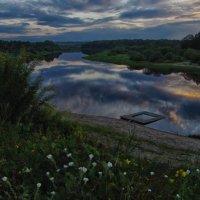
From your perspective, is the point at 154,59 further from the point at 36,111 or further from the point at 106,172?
the point at 106,172

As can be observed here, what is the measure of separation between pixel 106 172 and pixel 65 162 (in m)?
0.82

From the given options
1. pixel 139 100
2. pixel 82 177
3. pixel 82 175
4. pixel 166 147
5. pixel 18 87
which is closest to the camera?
pixel 82 175

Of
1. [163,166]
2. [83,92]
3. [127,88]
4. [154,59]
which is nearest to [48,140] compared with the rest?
[163,166]

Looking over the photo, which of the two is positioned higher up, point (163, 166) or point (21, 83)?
point (21, 83)

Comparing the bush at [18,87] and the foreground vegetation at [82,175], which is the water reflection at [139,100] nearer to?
the bush at [18,87]

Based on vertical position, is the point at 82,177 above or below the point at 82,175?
below

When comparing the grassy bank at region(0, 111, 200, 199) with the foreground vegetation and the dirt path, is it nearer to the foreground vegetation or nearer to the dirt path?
the foreground vegetation

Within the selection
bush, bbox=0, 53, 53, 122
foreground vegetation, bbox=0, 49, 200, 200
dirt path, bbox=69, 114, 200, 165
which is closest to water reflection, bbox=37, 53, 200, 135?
dirt path, bbox=69, 114, 200, 165

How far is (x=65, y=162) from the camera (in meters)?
4.66

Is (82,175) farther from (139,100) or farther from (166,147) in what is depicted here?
(139,100)

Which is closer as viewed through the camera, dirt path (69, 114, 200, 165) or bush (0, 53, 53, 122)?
dirt path (69, 114, 200, 165)

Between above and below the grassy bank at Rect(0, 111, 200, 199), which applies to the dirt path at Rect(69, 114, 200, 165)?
below

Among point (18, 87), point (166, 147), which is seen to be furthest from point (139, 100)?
point (18, 87)

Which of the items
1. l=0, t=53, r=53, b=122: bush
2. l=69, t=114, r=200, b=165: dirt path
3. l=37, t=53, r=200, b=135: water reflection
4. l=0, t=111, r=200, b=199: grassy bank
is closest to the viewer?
l=0, t=111, r=200, b=199: grassy bank
